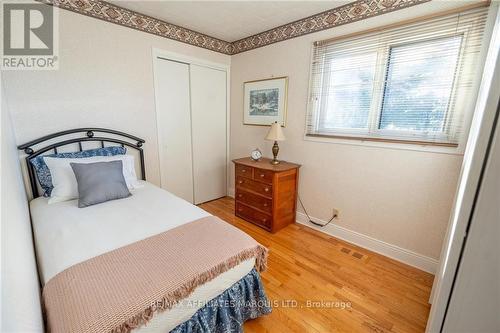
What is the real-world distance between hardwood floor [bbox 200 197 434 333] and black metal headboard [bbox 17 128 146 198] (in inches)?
72.1

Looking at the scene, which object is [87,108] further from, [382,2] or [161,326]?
[382,2]

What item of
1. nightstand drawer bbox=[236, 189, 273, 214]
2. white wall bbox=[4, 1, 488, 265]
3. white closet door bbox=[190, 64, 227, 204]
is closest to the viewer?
white wall bbox=[4, 1, 488, 265]

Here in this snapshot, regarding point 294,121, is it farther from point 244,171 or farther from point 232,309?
point 232,309


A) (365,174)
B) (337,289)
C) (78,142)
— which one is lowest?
(337,289)

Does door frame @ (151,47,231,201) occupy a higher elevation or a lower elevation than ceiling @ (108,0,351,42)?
lower

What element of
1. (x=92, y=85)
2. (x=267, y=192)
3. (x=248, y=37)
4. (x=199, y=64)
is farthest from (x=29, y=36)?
(x=267, y=192)

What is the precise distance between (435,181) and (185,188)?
113 inches

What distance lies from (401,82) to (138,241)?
238 cm

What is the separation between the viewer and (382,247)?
2.17m

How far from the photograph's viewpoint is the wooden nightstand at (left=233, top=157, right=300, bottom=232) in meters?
2.47

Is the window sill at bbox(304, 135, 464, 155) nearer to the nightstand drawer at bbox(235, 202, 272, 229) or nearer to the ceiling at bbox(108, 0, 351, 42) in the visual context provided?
the nightstand drawer at bbox(235, 202, 272, 229)

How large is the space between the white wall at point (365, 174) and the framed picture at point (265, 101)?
0.09 meters

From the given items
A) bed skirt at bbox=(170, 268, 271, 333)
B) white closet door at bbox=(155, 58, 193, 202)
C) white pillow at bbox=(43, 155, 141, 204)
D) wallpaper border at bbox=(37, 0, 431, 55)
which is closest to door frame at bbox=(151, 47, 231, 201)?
white closet door at bbox=(155, 58, 193, 202)

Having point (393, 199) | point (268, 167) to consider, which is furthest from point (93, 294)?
point (393, 199)
